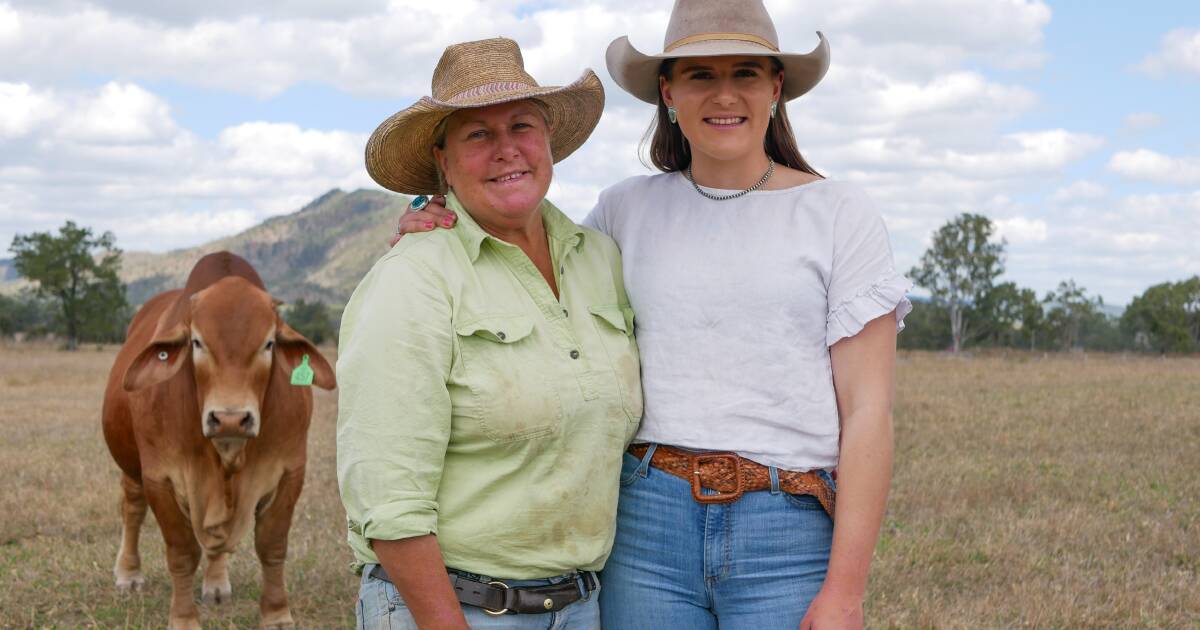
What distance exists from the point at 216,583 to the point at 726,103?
484 cm

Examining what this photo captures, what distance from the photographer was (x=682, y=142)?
3.25m

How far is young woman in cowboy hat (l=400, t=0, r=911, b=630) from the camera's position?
2.74 metres

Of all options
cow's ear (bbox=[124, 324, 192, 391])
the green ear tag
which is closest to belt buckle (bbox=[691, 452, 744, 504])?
the green ear tag

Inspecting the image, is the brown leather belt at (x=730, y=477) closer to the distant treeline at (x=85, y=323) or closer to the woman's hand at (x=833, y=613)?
the woman's hand at (x=833, y=613)

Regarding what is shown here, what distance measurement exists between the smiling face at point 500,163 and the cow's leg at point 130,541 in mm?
4777

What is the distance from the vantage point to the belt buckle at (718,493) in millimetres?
2734

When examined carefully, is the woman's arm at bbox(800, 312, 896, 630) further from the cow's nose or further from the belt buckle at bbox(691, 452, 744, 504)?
the cow's nose

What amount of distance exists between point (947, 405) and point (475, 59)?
12.0m

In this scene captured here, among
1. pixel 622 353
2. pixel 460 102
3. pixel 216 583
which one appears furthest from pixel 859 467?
pixel 216 583

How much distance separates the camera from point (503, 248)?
2.80 meters

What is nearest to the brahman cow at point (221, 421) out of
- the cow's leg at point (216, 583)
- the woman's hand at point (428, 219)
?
the cow's leg at point (216, 583)

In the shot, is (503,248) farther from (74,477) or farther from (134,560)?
(74,477)

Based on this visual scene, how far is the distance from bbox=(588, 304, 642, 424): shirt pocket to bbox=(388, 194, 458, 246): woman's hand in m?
0.43

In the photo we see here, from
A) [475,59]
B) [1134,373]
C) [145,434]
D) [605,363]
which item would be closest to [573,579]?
[605,363]
